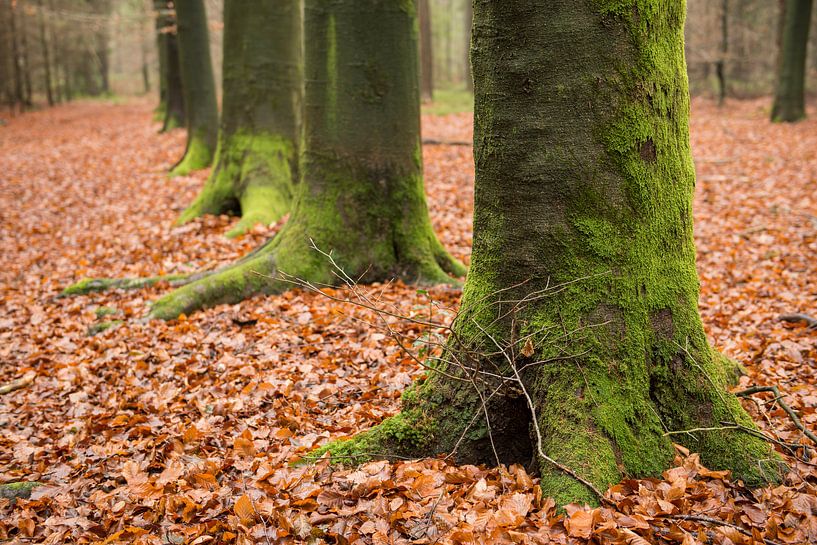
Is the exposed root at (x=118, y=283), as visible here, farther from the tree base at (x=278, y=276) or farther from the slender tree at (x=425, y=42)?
the slender tree at (x=425, y=42)

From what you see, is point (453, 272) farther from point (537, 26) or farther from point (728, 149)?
point (728, 149)

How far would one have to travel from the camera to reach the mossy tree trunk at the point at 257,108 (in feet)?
30.2

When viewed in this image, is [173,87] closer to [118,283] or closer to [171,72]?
[171,72]

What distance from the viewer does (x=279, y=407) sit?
4.36 metres

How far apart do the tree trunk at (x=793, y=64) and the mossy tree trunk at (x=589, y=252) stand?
1657 cm

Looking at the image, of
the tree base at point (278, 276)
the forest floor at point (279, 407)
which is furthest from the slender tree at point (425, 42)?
the tree base at point (278, 276)

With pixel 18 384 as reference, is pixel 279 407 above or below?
above

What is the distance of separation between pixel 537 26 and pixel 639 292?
1.40 meters

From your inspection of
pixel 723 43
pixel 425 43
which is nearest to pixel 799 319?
pixel 723 43

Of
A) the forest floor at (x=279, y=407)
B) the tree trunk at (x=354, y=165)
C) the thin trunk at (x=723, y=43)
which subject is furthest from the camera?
the thin trunk at (x=723, y=43)

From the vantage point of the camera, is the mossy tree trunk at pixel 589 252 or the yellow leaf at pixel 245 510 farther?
the yellow leaf at pixel 245 510

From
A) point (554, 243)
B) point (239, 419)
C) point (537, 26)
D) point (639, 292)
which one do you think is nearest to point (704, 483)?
point (639, 292)

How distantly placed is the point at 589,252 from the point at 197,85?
12604 mm

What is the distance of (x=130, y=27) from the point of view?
75.2ft
